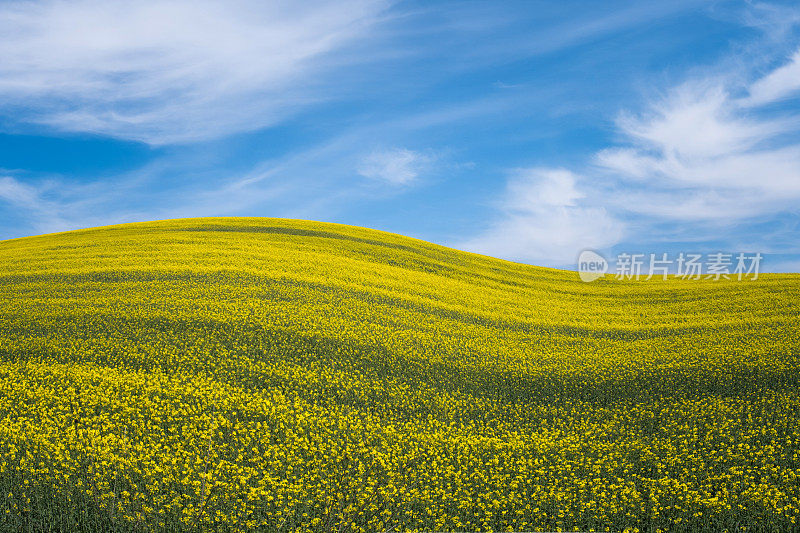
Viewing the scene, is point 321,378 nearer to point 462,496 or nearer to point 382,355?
point 382,355

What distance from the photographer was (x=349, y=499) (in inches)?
504

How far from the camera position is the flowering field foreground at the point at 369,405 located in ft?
41.5

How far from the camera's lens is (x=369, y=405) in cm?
1970

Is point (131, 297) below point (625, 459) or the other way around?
the other way around

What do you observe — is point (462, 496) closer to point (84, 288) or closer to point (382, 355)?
point (382, 355)

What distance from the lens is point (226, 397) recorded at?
18688 millimetres

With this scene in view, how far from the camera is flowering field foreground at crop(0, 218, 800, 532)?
12.7 m

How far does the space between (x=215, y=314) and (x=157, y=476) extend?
14.2 m

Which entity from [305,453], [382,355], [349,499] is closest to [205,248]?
[382,355]

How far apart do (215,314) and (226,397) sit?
919 centimetres

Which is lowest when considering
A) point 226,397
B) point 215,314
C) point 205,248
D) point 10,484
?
point 10,484

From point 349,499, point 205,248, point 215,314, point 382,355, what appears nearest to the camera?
point 349,499

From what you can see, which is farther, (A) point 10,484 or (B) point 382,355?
(B) point 382,355

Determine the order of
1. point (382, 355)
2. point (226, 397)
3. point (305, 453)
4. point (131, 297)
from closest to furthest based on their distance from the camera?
point (305, 453) → point (226, 397) → point (382, 355) → point (131, 297)
